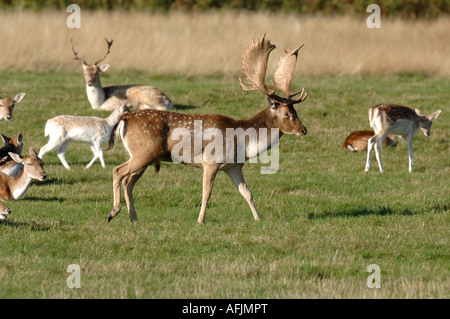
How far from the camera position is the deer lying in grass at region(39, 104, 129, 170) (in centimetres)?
1362

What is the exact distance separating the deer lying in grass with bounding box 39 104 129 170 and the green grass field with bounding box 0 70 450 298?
0.31m

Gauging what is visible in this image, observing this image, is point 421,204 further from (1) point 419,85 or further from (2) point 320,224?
(1) point 419,85

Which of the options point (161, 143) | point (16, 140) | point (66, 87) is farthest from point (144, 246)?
point (66, 87)

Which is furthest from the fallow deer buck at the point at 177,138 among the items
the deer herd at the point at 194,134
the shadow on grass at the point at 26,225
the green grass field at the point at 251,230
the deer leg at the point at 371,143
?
A: the deer leg at the point at 371,143

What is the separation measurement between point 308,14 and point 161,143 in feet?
76.1

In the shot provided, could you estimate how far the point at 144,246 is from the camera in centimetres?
820

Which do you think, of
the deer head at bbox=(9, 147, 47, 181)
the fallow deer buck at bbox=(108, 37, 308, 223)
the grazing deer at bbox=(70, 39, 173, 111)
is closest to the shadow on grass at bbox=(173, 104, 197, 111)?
the grazing deer at bbox=(70, 39, 173, 111)

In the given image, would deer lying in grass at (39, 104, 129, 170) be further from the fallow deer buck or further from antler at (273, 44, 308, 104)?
antler at (273, 44, 308, 104)

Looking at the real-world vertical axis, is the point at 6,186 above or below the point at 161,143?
below

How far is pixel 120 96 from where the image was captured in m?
18.5

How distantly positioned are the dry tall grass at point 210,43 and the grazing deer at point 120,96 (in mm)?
4539

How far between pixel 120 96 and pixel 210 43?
6.69m

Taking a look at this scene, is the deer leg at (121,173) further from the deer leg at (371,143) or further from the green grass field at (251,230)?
the deer leg at (371,143)

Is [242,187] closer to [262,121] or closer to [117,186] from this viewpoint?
[262,121]
